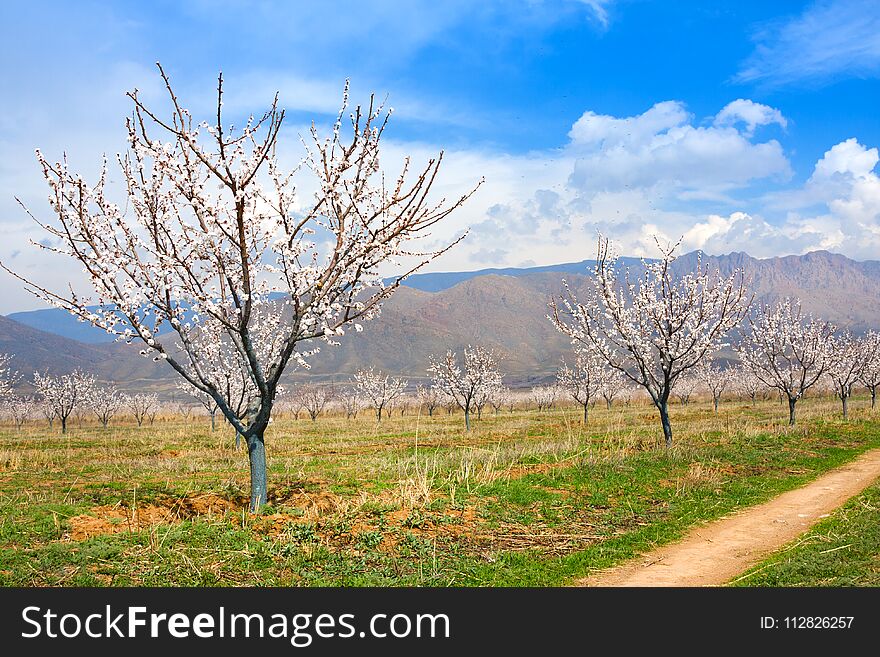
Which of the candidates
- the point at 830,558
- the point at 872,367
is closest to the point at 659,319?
the point at 830,558

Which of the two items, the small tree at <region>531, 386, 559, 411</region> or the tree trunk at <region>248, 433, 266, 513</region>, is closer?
the tree trunk at <region>248, 433, 266, 513</region>

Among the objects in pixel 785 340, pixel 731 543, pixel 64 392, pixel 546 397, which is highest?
pixel 785 340

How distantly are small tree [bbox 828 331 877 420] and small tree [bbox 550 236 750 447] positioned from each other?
22.4m

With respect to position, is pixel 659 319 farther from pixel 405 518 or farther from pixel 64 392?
pixel 64 392

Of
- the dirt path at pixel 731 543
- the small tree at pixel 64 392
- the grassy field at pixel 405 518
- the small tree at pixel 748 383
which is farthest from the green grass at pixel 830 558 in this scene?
the small tree at pixel 748 383

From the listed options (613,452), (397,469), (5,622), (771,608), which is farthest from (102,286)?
(613,452)

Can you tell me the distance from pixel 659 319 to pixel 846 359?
31.1m

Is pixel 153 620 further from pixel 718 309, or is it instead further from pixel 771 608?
pixel 718 309

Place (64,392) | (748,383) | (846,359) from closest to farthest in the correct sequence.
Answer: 1. (846,359)
2. (64,392)
3. (748,383)

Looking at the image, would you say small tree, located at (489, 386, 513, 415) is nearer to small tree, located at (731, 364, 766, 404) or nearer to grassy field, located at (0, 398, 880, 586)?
small tree, located at (731, 364, 766, 404)

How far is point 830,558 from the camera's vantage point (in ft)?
32.1

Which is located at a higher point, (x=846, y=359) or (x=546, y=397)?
(x=846, y=359)

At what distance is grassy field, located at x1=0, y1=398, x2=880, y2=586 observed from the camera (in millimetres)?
9188

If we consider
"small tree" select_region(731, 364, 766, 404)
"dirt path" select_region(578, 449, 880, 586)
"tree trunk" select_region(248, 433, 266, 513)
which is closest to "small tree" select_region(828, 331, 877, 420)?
"small tree" select_region(731, 364, 766, 404)
